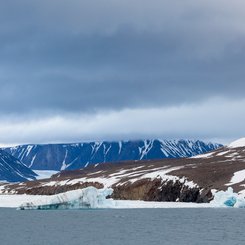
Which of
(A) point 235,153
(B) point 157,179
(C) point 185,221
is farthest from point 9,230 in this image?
(A) point 235,153

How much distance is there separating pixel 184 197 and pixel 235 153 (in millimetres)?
72144

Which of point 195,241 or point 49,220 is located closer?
Result: point 195,241

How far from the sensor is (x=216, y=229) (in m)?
72.7

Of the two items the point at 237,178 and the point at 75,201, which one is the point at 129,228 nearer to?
the point at 75,201

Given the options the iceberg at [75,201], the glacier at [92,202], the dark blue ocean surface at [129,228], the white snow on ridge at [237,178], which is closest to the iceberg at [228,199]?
the glacier at [92,202]

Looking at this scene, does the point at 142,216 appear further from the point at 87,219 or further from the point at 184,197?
the point at 184,197

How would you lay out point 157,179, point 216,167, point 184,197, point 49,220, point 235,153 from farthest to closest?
point 235,153, point 216,167, point 157,179, point 184,197, point 49,220

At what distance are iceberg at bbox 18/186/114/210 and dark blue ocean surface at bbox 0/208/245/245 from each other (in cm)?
1157

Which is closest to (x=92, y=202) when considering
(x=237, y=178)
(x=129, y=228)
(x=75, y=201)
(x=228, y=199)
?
(x=75, y=201)

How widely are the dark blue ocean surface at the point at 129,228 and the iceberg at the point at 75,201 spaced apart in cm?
1157

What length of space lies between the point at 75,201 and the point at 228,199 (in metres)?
26.9

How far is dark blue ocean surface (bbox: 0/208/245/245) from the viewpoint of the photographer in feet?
207

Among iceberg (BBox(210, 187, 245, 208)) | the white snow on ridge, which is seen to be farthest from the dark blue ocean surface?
the white snow on ridge

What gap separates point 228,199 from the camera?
366 ft
